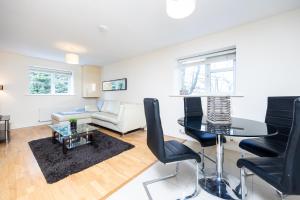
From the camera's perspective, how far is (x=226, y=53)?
2705 millimetres

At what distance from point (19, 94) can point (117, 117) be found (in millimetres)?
3108

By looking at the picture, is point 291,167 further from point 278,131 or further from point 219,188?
point 278,131

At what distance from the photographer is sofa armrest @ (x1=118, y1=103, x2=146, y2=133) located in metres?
3.29

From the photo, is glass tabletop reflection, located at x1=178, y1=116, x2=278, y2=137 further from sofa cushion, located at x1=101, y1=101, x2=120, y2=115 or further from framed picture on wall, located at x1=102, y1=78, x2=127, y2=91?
framed picture on wall, located at x1=102, y1=78, x2=127, y2=91

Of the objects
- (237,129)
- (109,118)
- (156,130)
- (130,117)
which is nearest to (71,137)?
(109,118)

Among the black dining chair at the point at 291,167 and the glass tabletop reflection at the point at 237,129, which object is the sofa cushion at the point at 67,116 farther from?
the black dining chair at the point at 291,167

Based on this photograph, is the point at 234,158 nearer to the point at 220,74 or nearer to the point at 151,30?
the point at 220,74

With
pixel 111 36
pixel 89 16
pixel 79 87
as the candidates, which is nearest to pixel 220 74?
pixel 111 36

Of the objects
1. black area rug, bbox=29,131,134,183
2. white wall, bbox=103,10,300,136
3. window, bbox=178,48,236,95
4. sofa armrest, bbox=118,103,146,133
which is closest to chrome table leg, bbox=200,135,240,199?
white wall, bbox=103,10,300,136

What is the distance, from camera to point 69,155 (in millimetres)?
2260

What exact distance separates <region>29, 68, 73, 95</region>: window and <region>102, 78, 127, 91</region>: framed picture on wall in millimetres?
1255

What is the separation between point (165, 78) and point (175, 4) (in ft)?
7.39

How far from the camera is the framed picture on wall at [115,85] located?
465cm

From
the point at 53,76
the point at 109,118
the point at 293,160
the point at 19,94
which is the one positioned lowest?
the point at 109,118
